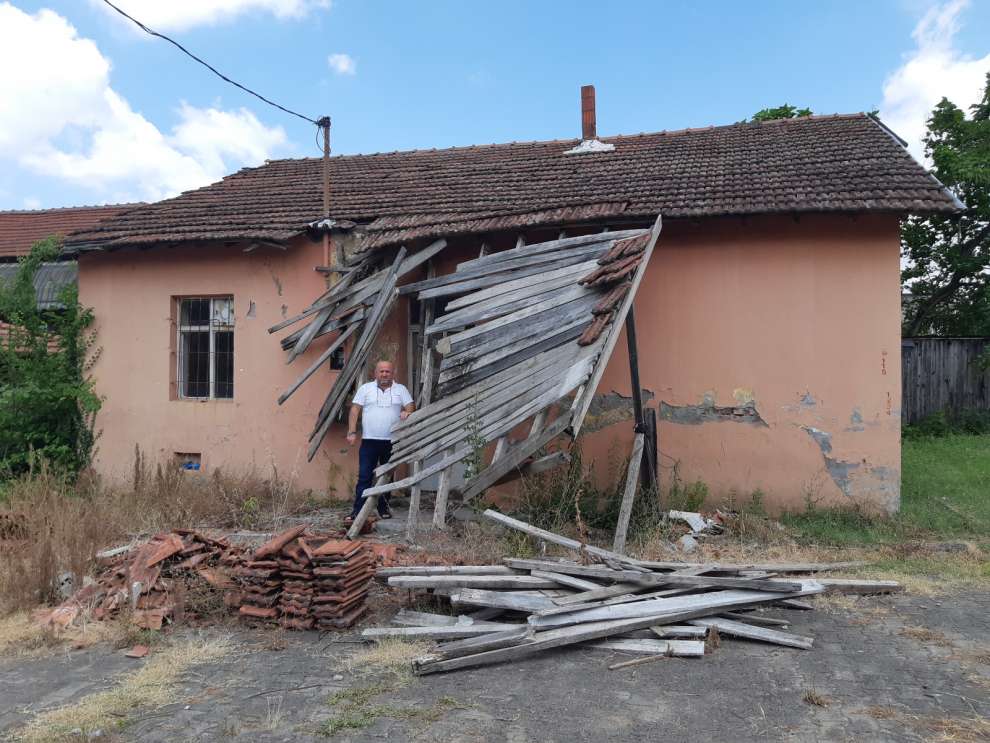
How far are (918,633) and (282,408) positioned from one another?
7.44 metres

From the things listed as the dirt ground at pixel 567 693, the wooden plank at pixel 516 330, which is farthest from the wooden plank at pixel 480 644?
the wooden plank at pixel 516 330

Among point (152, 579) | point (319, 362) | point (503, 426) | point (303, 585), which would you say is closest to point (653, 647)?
point (503, 426)

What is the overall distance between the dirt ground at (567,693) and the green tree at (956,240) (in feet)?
46.0

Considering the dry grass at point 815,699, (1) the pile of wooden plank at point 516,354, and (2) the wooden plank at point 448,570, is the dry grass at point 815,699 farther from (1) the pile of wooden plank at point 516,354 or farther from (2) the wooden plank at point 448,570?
(1) the pile of wooden plank at point 516,354

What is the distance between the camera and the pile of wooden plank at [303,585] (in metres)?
4.95

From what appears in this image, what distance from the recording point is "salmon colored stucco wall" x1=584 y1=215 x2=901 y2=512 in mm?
7852

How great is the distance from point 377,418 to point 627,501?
8.82 ft

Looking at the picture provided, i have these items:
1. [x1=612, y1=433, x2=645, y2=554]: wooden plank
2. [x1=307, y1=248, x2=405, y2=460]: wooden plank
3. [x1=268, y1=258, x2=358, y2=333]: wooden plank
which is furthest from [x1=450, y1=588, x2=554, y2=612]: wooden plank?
[x1=268, y1=258, x2=358, y2=333]: wooden plank

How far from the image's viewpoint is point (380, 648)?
14.9 feet

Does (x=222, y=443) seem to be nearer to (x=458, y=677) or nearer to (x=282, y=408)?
(x=282, y=408)

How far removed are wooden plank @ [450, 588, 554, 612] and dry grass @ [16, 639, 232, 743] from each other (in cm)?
152

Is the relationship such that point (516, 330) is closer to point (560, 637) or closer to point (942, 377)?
A: point (560, 637)

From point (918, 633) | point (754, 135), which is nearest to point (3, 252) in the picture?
point (754, 135)

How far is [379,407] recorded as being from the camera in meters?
7.71
